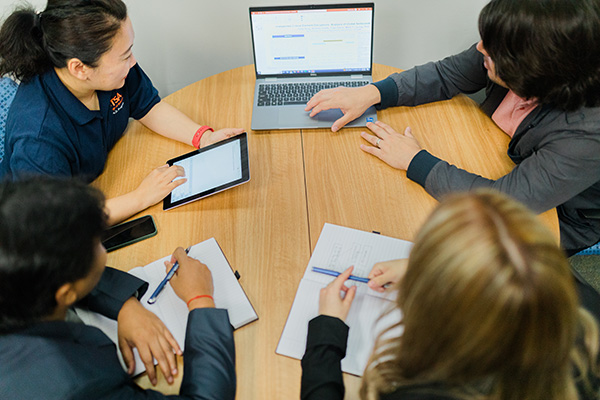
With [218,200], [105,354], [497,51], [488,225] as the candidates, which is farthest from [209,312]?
[497,51]

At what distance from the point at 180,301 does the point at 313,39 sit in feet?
2.92

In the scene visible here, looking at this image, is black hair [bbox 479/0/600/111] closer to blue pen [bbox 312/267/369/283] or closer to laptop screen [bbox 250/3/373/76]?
laptop screen [bbox 250/3/373/76]

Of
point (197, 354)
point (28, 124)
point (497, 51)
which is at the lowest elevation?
point (197, 354)

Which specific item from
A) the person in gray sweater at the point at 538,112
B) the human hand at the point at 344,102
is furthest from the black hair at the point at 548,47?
the human hand at the point at 344,102

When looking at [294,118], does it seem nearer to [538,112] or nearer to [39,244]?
[538,112]

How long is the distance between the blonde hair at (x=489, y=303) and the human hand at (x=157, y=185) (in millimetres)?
712

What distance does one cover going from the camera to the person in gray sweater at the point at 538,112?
91 cm

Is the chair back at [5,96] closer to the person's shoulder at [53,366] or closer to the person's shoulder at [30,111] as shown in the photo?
the person's shoulder at [30,111]

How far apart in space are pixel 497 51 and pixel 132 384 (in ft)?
3.35

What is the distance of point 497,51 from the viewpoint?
3.31ft

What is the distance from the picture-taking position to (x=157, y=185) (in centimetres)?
111

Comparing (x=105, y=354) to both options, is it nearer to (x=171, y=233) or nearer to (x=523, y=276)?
(x=171, y=233)

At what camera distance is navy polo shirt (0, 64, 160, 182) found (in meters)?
1.01

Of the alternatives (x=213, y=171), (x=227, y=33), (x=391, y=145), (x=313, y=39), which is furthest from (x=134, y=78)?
(x=391, y=145)
